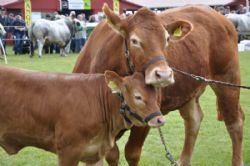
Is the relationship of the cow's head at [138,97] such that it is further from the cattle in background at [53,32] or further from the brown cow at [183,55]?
the cattle in background at [53,32]

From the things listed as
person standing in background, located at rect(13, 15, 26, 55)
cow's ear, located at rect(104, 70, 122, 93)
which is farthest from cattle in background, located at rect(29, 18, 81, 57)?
cow's ear, located at rect(104, 70, 122, 93)

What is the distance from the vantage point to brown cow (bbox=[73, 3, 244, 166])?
3879mm

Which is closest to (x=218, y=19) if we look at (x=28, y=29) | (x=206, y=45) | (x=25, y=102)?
(x=206, y=45)

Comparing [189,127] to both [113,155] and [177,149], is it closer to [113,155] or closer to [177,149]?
[177,149]

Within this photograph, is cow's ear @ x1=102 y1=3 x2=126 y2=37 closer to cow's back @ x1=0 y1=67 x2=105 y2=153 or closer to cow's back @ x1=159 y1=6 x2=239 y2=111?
cow's back @ x1=0 y1=67 x2=105 y2=153

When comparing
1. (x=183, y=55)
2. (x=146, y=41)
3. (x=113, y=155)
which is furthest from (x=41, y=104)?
(x=183, y=55)

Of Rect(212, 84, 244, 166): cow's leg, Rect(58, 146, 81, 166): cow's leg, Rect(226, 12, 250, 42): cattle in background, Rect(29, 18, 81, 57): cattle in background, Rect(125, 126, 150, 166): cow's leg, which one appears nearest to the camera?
Rect(58, 146, 81, 166): cow's leg

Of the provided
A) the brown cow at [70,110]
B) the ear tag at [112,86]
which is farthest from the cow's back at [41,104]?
the ear tag at [112,86]

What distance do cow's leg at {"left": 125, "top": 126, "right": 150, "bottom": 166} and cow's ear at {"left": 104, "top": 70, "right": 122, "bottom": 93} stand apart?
1.20 metres

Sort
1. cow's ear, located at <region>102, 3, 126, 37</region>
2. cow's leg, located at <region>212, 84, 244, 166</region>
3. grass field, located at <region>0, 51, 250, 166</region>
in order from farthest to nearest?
grass field, located at <region>0, 51, 250, 166</region> < cow's leg, located at <region>212, 84, 244, 166</region> < cow's ear, located at <region>102, 3, 126, 37</region>

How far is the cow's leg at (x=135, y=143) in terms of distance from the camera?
4754 millimetres

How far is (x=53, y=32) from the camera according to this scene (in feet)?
73.2

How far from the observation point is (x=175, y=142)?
6875mm

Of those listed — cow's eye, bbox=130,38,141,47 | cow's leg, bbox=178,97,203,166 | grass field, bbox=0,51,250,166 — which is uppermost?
cow's eye, bbox=130,38,141,47
